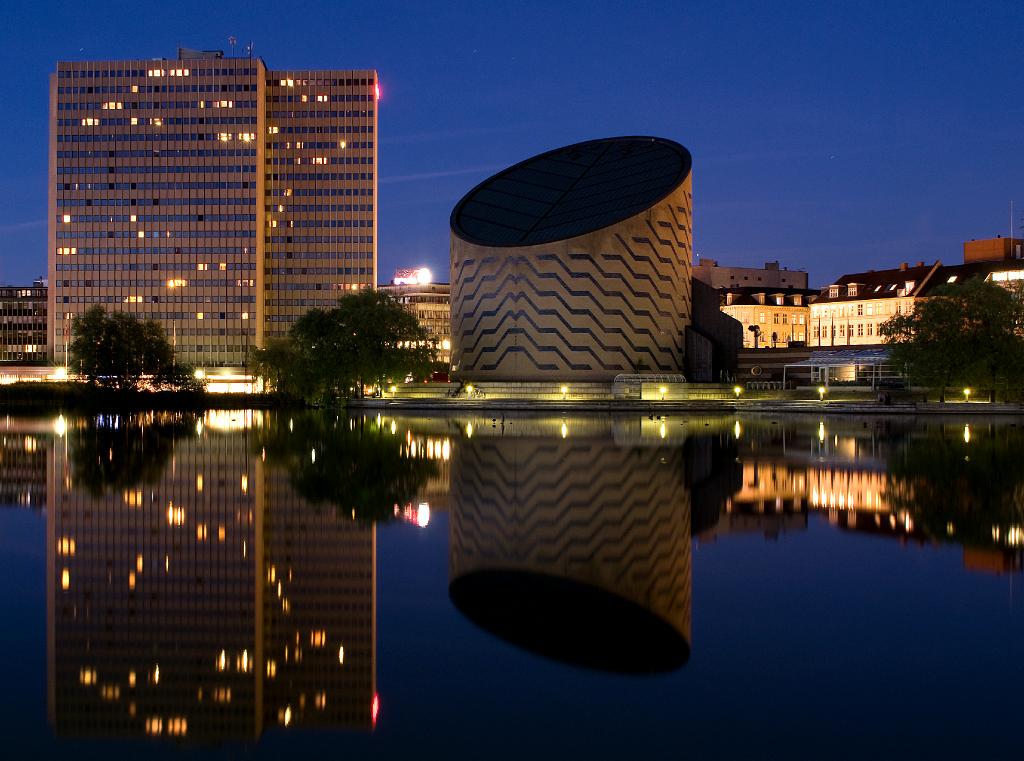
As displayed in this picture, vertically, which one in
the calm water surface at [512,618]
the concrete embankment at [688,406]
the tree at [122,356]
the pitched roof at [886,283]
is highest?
the pitched roof at [886,283]

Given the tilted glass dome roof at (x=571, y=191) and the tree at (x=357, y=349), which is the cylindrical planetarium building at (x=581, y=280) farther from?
the tree at (x=357, y=349)

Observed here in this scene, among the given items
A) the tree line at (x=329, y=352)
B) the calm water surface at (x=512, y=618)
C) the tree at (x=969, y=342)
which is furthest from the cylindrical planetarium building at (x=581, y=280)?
the calm water surface at (x=512, y=618)

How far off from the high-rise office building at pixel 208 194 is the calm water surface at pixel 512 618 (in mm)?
145374

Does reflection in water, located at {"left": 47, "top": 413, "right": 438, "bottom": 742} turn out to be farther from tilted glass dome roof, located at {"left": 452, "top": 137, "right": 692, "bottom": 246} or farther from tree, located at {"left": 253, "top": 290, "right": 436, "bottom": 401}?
tilted glass dome roof, located at {"left": 452, "top": 137, "right": 692, "bottom": 246}

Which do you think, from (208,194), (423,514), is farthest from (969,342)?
(208,194)

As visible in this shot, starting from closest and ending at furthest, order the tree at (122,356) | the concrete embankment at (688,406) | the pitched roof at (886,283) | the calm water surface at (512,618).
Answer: the calm water surface at (512,618), the concrete embankment at (688,406), the tree at (122,356), the pitched roof at (886,283)

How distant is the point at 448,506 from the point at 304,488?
5.33 metres

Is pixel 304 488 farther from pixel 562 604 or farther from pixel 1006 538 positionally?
pixel 1006 538

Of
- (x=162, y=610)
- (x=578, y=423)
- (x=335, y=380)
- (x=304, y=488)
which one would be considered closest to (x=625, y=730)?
(x=162, y=610)

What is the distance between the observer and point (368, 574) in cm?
1633

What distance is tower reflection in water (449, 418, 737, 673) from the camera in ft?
41.0

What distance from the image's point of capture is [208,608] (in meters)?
14.0

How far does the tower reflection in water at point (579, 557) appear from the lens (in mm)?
12500

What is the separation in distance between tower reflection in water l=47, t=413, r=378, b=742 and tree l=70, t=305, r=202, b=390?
287 feet
